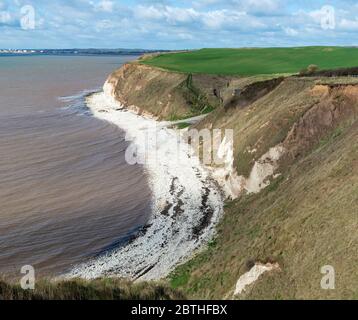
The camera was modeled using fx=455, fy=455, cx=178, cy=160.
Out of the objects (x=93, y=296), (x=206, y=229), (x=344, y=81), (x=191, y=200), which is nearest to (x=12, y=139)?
(x=191, y=200)

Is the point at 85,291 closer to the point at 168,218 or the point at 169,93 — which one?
the point at 168,218

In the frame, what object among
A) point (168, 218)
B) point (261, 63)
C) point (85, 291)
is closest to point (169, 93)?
point (261, 63)

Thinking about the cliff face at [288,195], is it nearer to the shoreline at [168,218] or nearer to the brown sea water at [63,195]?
the shoreline at [168,218]

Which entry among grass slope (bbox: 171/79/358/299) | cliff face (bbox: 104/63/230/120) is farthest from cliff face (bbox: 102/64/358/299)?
cliff face (bbox: 104/63/230/120)

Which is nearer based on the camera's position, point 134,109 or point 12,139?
point 12,139
